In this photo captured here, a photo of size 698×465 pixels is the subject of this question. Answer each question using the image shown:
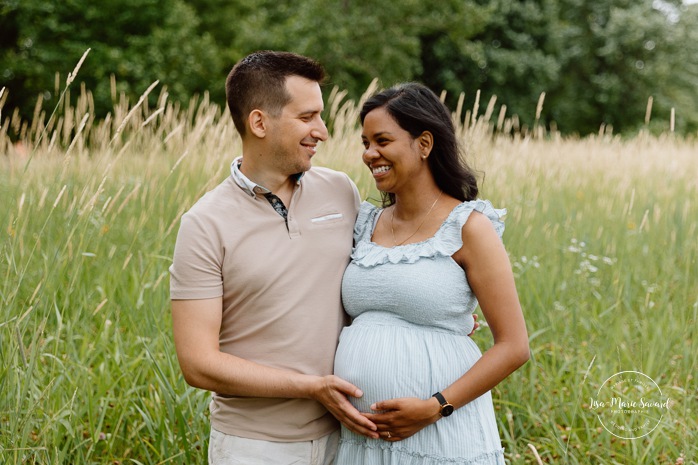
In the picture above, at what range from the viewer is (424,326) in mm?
2428

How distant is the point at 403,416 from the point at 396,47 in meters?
17.2

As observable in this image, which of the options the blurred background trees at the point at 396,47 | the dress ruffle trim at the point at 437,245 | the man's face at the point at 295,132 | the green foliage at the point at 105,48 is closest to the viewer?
the dress ruffle trim at the point at 437,245

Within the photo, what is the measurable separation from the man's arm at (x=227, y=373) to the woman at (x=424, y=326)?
0.30ft

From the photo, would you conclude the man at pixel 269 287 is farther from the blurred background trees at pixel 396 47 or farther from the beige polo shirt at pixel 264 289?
the blurred background trees at pixel 396 47

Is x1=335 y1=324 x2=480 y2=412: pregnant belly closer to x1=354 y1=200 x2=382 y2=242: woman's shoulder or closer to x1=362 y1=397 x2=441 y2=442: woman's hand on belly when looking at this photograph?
x1=362 y1=397 x2=441 y2=442: woman's hand on belly

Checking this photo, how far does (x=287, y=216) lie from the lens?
2.44 metres

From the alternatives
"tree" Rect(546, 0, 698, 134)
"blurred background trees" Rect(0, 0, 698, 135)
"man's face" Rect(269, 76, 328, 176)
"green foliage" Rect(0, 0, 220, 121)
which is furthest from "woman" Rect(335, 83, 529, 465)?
"tree" Rect(546, 0, 698, 134)

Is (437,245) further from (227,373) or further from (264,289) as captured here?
(227,373)

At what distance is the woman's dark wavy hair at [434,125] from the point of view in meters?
2.54

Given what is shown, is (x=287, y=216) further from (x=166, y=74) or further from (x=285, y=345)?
(x=166, y=74)

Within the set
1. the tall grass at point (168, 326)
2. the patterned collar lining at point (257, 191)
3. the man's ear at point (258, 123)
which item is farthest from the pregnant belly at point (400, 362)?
the tall grass at point (168, 326)

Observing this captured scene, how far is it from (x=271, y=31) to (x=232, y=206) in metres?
16.6

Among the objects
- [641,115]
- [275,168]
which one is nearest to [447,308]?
[275,168]

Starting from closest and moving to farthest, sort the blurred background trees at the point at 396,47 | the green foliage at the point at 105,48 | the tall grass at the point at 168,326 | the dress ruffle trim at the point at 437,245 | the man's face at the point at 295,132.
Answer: the dress ruffle trim at the point at 437,245 < the man's face at the point at 295,132 < the tall grass at the point at 168,326 < the green foliage at the point at 105,48 < the blurred background trees at the point at 396,47
